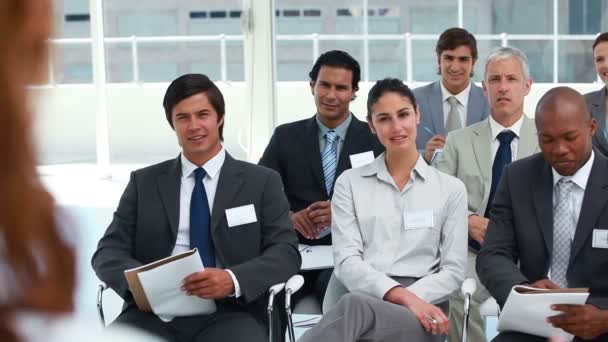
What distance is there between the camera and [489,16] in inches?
368

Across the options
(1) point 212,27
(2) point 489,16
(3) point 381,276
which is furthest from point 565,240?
(1) point 212,27

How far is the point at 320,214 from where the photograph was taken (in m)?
4.52

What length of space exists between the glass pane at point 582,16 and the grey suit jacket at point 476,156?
467 centimetres

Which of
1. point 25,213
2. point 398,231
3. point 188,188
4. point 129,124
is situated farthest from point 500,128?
point 129,124

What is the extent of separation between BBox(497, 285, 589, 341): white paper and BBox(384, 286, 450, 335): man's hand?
0.28 meters

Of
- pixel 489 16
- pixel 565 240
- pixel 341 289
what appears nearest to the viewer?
pixel 565 240

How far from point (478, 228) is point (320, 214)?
0.78m

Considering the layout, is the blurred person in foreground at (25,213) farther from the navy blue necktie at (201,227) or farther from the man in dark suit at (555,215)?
the navy blue necktie at (201,227)

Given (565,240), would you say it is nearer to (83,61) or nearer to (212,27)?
(212,27)

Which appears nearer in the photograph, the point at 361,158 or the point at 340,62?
the point at 361,158

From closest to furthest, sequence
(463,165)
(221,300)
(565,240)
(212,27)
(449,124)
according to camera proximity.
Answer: (565,240) < (221,300) < (463,165) < (449,124) < (212,27)

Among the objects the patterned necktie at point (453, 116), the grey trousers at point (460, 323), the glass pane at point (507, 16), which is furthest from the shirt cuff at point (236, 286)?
the glass pane at point (507, 16)

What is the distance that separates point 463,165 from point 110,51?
918 cm

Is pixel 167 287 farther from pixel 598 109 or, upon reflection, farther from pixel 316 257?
Result: pixel 598 109
